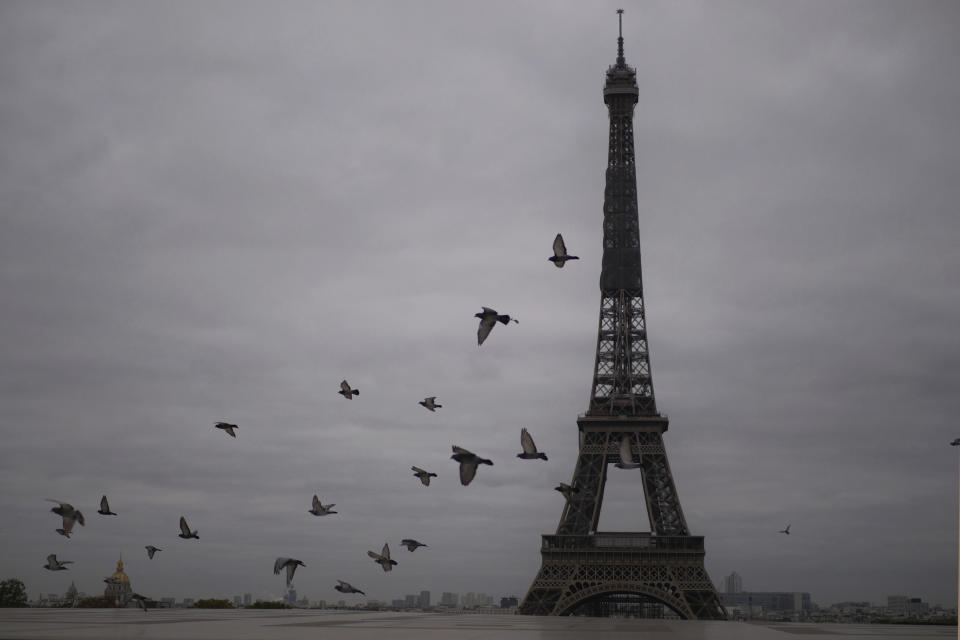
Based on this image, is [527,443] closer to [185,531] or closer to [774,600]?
[185,531]

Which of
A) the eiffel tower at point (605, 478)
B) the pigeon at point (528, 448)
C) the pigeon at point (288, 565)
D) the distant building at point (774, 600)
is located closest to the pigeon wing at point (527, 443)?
the pigeon at point (528, 448)

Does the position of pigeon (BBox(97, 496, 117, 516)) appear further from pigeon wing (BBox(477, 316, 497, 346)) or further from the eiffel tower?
the eiffel tower

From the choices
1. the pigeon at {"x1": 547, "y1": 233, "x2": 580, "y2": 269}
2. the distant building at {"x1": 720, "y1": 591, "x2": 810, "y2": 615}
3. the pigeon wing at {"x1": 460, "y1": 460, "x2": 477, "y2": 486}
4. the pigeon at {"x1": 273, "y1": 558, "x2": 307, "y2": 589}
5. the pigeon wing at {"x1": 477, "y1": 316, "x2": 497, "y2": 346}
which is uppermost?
the pigeon at {"x1": 547, "y1": 233, "x2": 580, "y2": 269}

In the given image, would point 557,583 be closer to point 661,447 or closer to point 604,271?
point 661,447

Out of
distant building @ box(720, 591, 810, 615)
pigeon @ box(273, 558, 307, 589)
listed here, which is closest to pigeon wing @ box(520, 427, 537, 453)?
pigeon @ box(273, 558, 307, 589)

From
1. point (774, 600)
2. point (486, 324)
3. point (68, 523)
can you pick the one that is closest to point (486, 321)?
point (486, 324)
